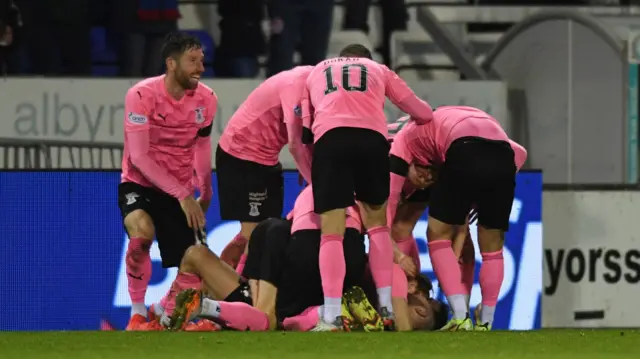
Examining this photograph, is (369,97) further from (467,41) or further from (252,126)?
(467,41)

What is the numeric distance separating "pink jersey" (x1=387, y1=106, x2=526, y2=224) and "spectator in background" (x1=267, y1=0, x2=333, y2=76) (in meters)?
3.75

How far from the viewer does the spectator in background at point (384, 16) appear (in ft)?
48.9

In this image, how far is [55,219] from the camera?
39.3 ft

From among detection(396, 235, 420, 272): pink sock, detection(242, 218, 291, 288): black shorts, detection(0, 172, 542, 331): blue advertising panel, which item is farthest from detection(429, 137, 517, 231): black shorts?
detection(0, 172, 542, 331): blue advertising panel

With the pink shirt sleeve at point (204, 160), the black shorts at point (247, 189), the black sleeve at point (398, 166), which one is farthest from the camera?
the black shorts at point (247, 189)

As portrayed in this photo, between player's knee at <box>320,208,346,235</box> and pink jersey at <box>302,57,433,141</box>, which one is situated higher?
pink jersey at <box>302,57,433,141</box>

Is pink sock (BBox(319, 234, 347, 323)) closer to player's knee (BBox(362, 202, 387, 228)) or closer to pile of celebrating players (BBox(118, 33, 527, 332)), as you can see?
pile of celebrating players (BBox(118, 33, 527, 332))

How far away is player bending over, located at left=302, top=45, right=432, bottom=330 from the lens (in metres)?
9.32

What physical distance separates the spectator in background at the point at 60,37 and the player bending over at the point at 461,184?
13.2ft

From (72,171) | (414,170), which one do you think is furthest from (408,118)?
(72,171)

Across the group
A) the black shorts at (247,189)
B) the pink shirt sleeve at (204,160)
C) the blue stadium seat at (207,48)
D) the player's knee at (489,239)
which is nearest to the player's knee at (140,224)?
the pink shirt sleeve at (204,160)

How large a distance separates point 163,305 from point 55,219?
77.0 inches

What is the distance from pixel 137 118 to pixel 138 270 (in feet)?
3.34

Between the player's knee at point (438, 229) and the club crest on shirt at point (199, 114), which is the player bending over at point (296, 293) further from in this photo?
the club crest on shirt at point (199, 114)
